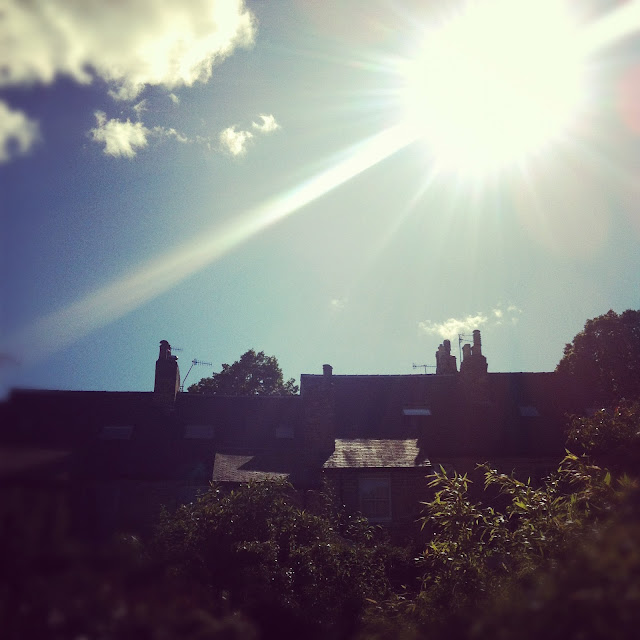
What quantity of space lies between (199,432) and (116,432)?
3867 mm

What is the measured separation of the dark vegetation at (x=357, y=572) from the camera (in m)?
1.97

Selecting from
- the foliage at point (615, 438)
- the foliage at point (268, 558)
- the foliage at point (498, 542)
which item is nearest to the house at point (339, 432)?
the foliage at point (268, 558)

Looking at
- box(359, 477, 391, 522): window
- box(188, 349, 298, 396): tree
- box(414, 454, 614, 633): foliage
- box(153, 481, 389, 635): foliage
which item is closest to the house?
box(359, 477, 391, 522): window

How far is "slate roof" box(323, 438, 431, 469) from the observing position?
2320 cm

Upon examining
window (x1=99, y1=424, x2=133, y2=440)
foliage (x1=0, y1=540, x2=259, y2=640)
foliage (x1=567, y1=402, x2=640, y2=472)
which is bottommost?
foliage (x1=0, y1=540, x2=259, y2=640)

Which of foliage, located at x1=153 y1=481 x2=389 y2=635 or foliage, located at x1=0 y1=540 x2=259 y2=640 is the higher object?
foliage, located at x1=0 y1=540 x2=259 y2=640

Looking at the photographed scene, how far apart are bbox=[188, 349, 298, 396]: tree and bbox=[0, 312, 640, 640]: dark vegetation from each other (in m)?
38.9

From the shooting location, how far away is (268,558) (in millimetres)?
8688

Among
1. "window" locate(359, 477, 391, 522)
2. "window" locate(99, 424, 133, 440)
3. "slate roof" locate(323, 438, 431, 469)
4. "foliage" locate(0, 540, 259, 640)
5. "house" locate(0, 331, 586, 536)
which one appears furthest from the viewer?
"window" locate(99, 424, 133, 440)

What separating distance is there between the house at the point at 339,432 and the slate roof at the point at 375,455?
0.05m

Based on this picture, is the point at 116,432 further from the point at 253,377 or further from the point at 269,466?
the point at 253,377

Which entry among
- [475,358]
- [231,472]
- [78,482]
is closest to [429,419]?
[475,358]

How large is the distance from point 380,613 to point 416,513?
15.5 m

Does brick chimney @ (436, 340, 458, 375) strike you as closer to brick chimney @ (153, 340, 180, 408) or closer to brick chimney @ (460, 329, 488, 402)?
brick chimney @ (460, 329, 488, 402)
